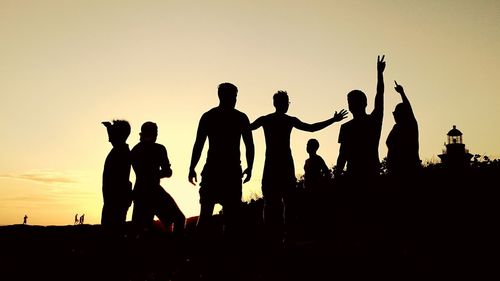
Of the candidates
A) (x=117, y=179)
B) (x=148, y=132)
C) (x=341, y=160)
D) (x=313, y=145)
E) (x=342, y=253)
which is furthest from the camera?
(x=313, y=145)

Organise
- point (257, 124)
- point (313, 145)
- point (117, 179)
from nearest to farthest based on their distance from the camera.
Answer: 1. point (117, 179)
2. point (257, 124)
3. point (313, 145)

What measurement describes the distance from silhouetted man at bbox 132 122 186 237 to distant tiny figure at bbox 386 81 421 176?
4.29 metres

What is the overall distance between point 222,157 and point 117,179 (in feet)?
5.82

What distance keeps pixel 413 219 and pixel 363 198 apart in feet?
2.66

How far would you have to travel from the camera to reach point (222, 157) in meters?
6.15

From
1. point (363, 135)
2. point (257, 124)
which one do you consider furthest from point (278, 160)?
point (363, 135)

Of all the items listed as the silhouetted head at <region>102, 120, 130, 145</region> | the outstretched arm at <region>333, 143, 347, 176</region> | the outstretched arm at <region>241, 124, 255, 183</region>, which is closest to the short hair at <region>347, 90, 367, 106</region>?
the outstretched arm at <region>333, 143, 347, 176</region>

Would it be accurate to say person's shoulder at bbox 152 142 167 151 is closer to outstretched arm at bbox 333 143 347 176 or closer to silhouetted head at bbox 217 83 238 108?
silhouetted head at bbox 217 83 238 108

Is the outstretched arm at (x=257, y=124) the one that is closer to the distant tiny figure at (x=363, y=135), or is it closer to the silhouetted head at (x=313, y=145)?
the distant tiny figure at (x=363, y=135)

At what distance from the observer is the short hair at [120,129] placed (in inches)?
267

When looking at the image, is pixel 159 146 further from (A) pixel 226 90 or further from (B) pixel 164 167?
(A) pixel 226 90

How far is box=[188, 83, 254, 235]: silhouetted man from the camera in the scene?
612 cm

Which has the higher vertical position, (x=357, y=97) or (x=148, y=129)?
(x=357, y=97)

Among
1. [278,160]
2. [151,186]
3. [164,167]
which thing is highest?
[278,160]
